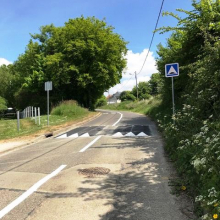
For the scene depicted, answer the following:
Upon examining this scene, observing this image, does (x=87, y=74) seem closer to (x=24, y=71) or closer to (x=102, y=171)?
(x=24, y=71)

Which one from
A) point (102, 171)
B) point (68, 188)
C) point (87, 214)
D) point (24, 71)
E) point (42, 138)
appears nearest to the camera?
point (87, 214)

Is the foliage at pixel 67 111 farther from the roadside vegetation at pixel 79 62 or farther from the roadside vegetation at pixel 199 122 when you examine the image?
the roadside vegetation at pixel 199 122

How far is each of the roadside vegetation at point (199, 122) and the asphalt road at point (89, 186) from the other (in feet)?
1.56

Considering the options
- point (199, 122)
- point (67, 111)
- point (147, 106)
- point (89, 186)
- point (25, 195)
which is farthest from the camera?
point (147, 106)

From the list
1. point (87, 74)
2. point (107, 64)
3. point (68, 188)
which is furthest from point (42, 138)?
point (107, 64)

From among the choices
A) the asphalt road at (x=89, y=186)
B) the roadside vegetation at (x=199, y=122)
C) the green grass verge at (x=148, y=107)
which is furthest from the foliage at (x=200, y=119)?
the green grass verge at (x=148, y=107)

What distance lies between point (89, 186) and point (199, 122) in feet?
12.0

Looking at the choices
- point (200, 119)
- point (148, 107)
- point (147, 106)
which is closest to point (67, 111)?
point (148, 107)

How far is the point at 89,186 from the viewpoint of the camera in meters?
5.55

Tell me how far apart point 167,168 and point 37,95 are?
36.9 metres

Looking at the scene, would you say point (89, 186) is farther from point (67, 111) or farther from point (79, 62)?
point (79, 62)

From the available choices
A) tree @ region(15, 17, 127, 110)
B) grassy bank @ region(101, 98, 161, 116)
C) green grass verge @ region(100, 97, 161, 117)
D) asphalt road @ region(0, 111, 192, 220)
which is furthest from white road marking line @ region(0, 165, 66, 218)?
tree @ region(15, 17, 127, 110)

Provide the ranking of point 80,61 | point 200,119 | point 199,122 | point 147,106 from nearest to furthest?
1. point 199,122
2. point 200,119
3. point 80,61
4. point 147,106

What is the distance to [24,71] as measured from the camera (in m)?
43.9
